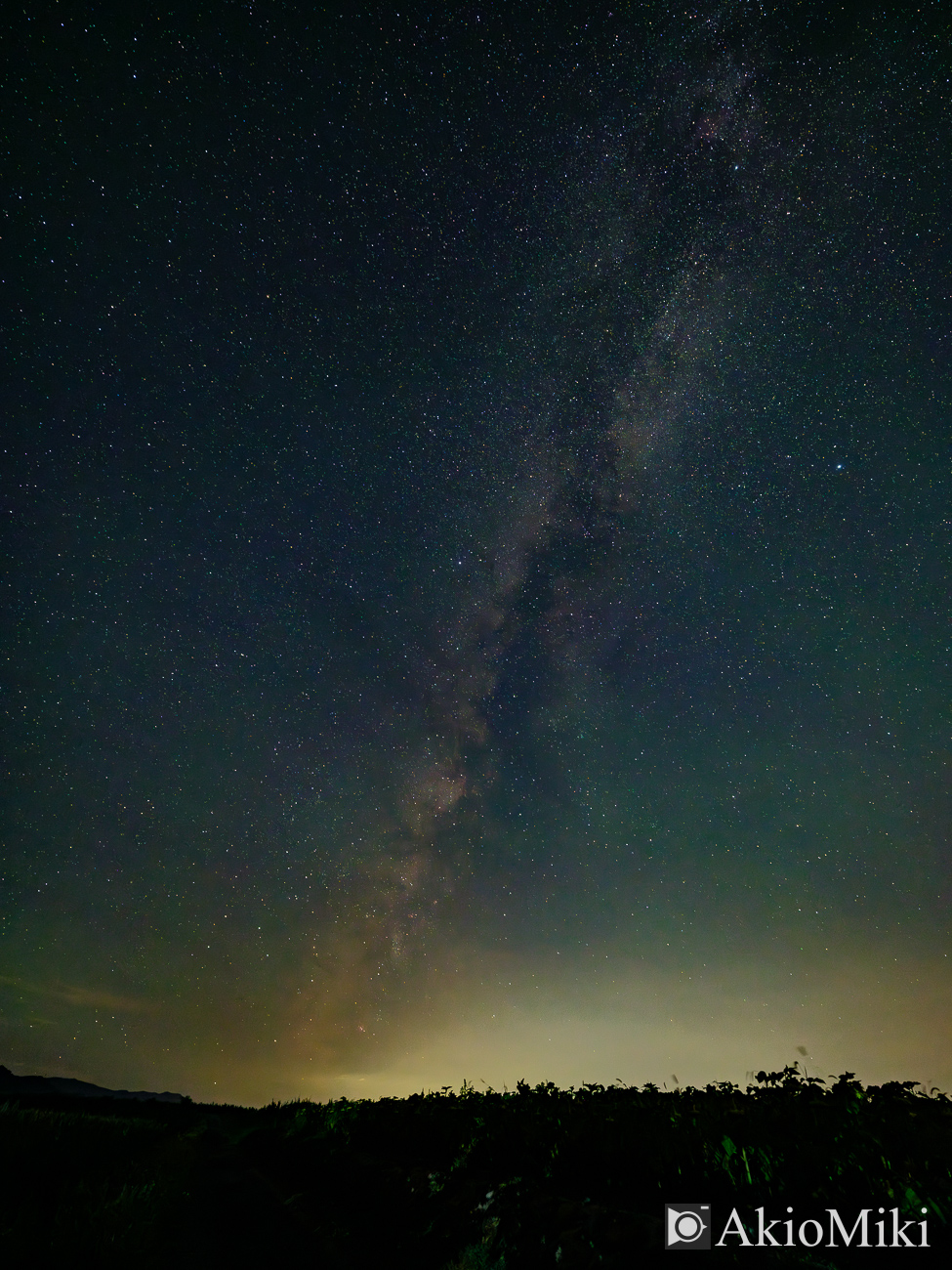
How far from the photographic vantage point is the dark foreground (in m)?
4.25

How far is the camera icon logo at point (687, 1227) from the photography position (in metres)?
4.18

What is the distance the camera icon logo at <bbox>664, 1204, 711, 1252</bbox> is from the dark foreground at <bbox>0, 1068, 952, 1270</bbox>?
72mm

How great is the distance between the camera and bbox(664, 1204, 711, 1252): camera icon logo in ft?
13.7

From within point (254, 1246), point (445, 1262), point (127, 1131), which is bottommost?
point (127, 1131)

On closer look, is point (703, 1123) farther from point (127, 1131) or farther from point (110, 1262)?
point (127, 1131)

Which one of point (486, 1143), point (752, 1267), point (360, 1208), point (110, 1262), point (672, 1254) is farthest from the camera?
point (486, 1143)

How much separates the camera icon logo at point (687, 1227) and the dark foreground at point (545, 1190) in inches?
2.8

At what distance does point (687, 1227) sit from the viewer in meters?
4.42

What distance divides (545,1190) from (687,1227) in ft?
6.04

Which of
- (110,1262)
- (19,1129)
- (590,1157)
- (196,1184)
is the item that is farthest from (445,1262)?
→ (19,1129)

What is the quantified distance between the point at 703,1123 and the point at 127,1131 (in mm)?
14115

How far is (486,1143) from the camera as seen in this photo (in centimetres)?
771

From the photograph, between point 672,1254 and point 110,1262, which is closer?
point 672,1254

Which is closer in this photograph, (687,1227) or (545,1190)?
(687,1227)
